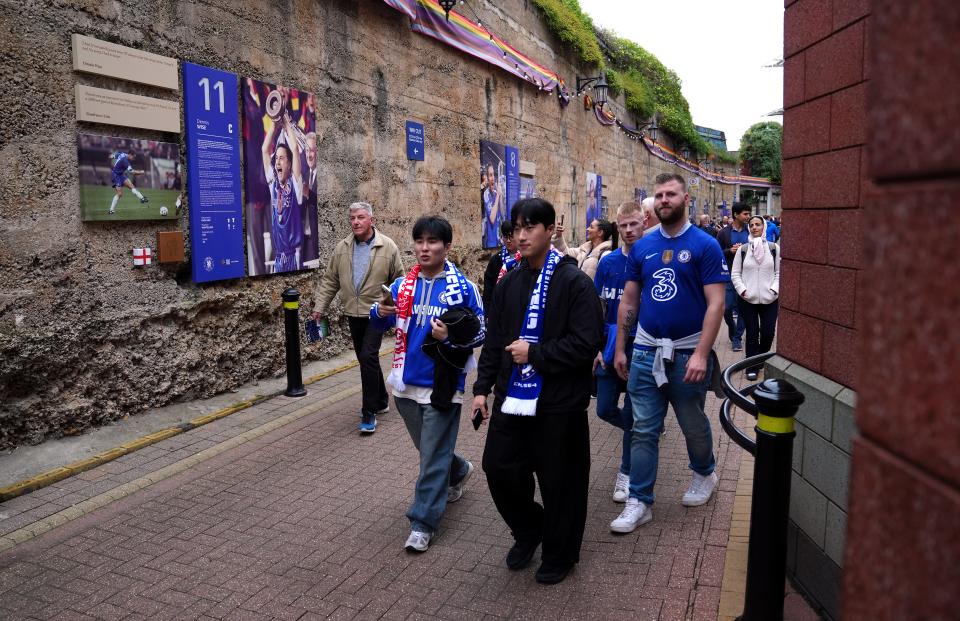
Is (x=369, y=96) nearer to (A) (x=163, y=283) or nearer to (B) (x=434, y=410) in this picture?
(A) (x=163, y=283)

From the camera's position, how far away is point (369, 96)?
33.1ft

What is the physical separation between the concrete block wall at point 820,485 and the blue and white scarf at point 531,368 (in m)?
1.18

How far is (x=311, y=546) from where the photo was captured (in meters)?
4.26

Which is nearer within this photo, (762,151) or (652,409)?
(652,409)

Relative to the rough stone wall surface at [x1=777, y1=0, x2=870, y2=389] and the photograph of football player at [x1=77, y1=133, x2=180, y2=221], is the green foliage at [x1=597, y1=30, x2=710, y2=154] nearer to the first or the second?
the photograph of football player at [x1=77, y1=133, x2=180, y2=221]

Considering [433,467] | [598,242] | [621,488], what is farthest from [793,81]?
[598,242]

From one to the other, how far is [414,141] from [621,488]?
25.2ft

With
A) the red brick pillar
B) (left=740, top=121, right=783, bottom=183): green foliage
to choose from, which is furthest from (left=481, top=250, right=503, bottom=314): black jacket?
(left=740, top=121, right=783, bottom=183): green foliage

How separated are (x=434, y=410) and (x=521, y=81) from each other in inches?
505

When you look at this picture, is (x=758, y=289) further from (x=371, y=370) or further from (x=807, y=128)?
(x=807, y=128)

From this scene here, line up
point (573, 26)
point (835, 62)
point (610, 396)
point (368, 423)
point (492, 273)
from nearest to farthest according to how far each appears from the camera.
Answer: point (835, 62), point (610, 396), point (368, 423), point (492, 273), point (573, 26)

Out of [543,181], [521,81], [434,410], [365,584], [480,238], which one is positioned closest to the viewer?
[365,584]

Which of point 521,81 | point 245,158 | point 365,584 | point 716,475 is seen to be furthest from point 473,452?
point 521,81

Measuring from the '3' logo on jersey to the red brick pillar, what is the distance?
122 inches
